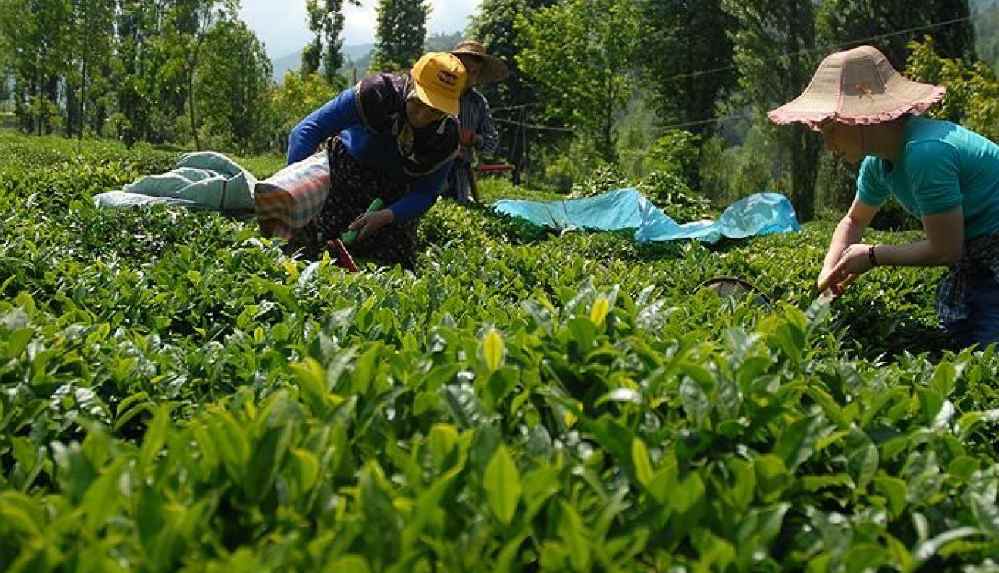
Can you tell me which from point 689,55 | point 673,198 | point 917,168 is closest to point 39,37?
point 673,198

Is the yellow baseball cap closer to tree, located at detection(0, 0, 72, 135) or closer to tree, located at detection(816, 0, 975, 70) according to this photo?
tree, located at detection(0, 0, 72, 135)

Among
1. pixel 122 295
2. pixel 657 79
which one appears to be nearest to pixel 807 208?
pixel 657 79

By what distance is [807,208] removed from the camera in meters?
26.1

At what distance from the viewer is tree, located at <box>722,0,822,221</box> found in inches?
1039

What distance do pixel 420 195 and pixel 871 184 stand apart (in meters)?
2.41

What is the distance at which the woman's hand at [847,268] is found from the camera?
359cm

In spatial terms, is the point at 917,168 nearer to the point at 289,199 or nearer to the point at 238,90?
the point at 289,199

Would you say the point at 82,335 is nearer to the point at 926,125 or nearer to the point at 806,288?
the point at 926,125

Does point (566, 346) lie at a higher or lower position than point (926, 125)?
lower

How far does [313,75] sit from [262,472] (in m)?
37.4

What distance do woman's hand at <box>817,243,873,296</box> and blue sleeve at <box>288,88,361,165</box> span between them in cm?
261

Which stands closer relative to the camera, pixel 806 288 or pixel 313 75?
pixel 806 288

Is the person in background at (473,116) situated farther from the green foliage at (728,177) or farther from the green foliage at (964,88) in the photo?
the green foliage at (728,177)

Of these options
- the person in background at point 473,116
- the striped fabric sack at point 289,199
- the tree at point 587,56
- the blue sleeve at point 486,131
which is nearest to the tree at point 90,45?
the tree at point 587,56
